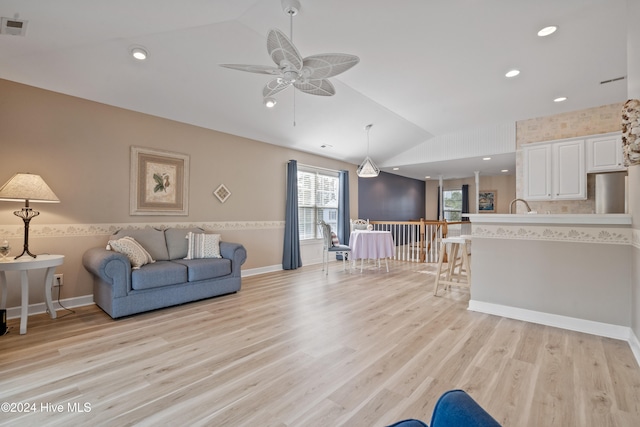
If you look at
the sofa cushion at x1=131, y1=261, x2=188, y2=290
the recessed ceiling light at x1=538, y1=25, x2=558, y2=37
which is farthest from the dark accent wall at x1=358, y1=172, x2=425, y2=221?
the sofa cushion at x1=131, y1=261, x2=188, y2=290

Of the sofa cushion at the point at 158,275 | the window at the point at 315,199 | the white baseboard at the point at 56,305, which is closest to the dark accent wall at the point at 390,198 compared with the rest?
the window at the point at 315,199

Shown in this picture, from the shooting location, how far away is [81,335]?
2.71 m

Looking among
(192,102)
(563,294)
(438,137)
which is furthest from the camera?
(438,137)

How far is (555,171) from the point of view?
510 centimetres

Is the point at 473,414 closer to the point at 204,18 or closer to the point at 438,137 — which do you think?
the point at 204,18

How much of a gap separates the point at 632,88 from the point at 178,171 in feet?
17.2

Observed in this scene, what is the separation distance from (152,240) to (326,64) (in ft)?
10.4

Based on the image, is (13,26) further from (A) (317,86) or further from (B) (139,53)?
(A) (317,86)

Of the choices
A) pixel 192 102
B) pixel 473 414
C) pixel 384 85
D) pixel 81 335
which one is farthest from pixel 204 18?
pixel 473 414

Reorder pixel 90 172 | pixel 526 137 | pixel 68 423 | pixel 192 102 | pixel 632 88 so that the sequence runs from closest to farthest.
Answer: pixel 68 423, pixel 632 88, pixel 90 172, pixel 192 102, pixel 526 137

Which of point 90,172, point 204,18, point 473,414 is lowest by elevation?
point 473,414

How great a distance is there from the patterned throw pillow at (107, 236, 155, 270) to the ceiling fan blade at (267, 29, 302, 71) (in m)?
2.68

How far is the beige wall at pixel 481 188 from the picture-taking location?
383 inches

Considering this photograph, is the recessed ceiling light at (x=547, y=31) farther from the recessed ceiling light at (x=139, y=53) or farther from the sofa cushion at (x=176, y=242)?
the sofa cushion at (x=176, y=242)
